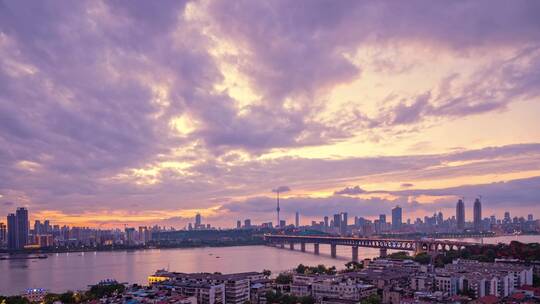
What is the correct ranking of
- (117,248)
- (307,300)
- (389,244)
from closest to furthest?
(307,300) < (389,244) < (117,248)

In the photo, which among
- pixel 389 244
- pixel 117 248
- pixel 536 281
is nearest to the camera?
pixel 536 281

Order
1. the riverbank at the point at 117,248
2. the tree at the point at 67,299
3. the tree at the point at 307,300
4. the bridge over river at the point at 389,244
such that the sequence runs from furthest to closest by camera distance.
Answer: the riverbank at the point at 117,248 → the bridge over river at the point at 389,244 → the tree at the point at 67,299 → the tree at the point at 307,300

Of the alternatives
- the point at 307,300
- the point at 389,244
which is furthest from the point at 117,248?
the point at 307,300

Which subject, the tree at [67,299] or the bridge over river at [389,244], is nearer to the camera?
the tree at [67,299]

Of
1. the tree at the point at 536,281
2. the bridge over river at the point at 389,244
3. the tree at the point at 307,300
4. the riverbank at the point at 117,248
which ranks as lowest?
the riverbank at the point at 117,248

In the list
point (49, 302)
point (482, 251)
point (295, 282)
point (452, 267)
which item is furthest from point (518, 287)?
point (49, 302)

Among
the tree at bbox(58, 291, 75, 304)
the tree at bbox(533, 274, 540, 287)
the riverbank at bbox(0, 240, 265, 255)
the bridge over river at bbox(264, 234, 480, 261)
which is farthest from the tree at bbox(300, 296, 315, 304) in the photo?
the riverbank at bbox(0, 240, 265, 255)

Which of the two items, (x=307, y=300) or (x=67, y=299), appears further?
(x=67, y=299)

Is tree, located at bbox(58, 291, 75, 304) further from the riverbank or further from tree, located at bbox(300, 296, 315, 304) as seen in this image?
the riverbank

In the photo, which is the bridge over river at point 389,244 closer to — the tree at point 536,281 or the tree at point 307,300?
the tree at point 536,281

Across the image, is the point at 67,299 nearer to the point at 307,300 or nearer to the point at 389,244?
the point at 307,300

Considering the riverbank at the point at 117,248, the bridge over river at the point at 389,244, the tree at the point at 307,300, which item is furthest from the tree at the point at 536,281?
the riverbank at the point at 117,248

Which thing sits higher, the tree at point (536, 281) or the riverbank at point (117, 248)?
the tree at point (536, 281)
